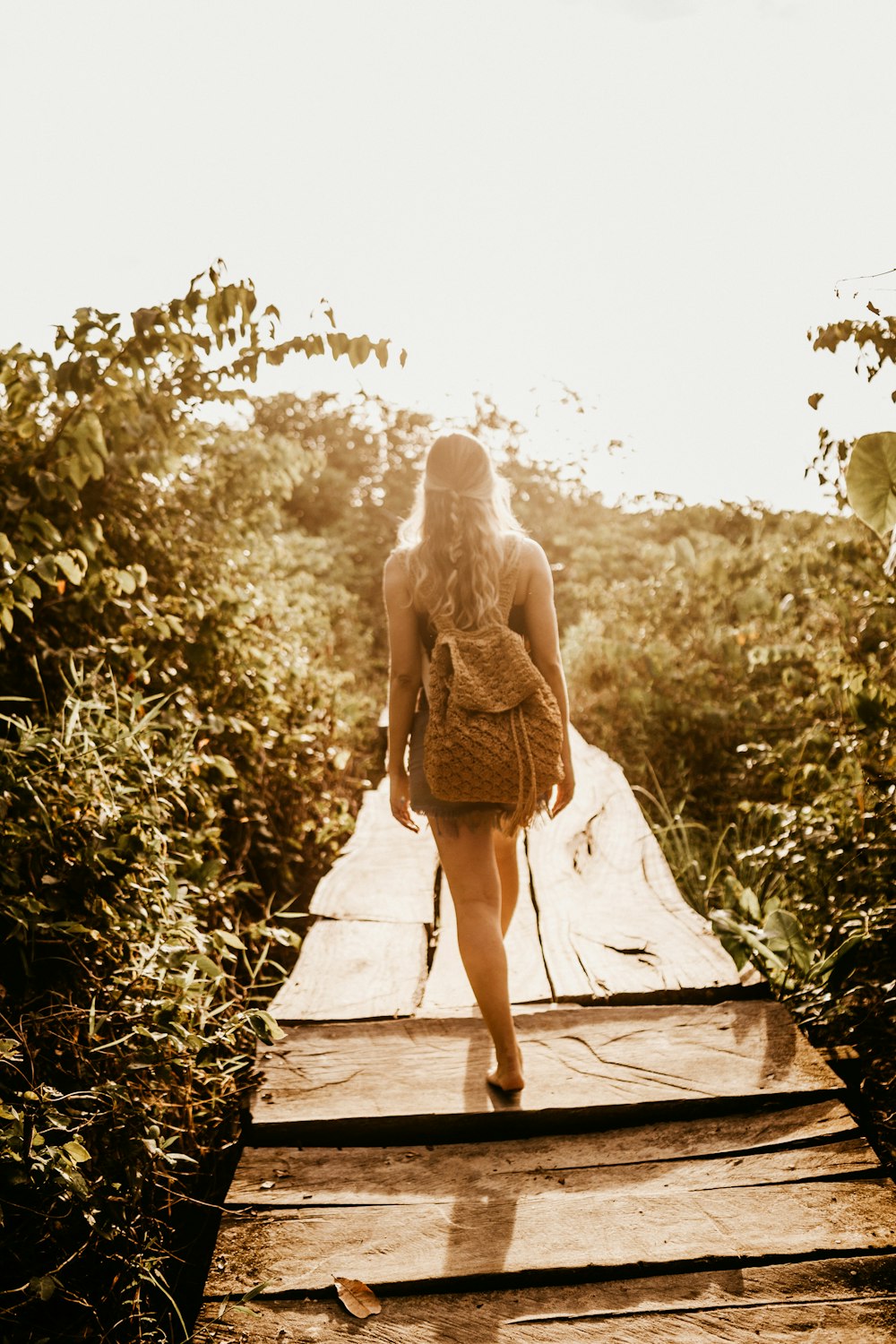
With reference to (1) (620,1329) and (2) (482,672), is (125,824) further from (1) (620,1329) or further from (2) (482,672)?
(1) (620,1329)

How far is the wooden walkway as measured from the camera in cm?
191

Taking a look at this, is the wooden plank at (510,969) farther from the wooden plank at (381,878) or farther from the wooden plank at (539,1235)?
the wooden plank at (539,1235)

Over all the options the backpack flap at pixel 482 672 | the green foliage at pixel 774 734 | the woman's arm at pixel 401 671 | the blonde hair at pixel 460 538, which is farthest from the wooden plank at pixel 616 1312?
the blonde hair at pixel 460 538

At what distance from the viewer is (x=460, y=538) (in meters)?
2.56

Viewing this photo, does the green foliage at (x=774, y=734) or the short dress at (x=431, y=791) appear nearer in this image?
the short dress at (x=431, y=791)

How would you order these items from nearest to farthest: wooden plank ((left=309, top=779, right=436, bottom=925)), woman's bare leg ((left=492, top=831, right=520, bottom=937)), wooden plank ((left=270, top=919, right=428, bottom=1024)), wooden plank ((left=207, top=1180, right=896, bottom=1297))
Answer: wooden plank ((left=207, top=1180, right=896, bottom=1297)), woman's bare leg ((left=492, top=831, right=520, bottom=937)), wooden plank ((left=270, top=919, right=428, bottom=1024)), wooden plank ((left=309, top=779, right=436, bottom=925))

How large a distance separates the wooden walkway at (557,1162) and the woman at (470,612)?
0.90 feet

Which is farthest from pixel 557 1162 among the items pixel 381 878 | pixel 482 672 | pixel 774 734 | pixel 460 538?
pixel 774 734

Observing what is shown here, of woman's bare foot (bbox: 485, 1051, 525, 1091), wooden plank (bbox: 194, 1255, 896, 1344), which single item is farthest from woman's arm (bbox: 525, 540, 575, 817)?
wooden plank (bbox: 194, 1255, 896, 1344)

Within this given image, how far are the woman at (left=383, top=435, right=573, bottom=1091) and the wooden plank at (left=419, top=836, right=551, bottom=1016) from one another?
503mm

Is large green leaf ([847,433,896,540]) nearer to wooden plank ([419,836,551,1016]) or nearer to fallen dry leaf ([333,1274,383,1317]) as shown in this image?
wooden plank ([419,836,551,1016])

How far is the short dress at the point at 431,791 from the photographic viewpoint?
2576 mm

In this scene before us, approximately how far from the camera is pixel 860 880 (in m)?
3.40

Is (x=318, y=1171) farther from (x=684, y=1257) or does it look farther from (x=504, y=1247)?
(x=684, y=1257)
